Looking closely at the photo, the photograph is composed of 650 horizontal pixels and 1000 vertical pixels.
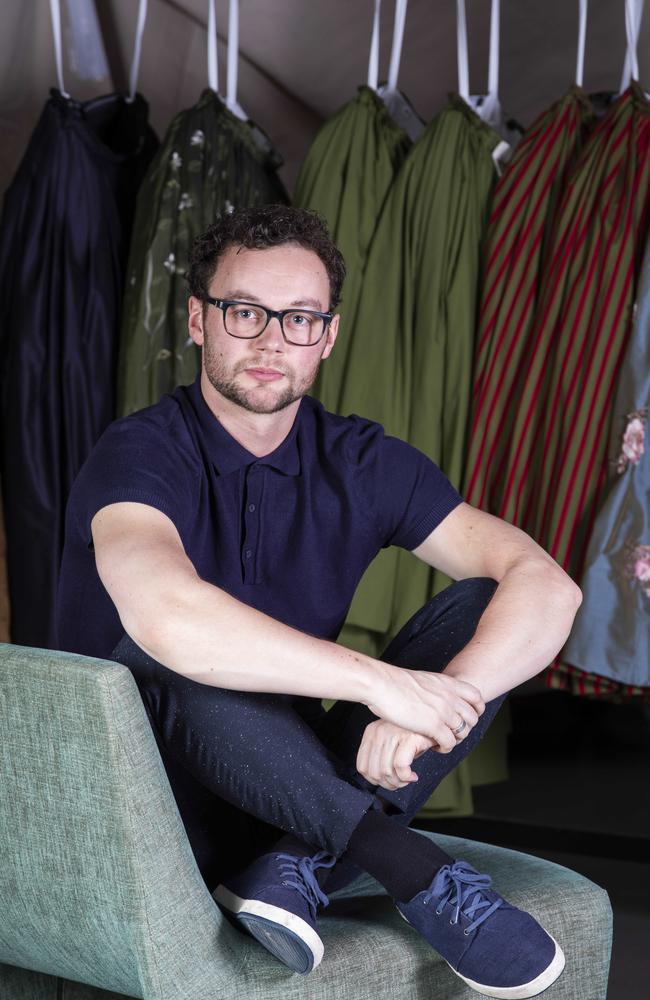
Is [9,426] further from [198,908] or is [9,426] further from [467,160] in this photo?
[198,908]

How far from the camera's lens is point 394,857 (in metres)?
1.15

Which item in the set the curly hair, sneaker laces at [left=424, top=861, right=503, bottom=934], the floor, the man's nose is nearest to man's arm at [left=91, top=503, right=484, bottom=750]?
sneaker laces at [left=424, top=861, right=503, bottom=934]

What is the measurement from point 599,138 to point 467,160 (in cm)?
23

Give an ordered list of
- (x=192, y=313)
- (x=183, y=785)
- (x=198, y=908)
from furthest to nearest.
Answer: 1. (x=192, y=313)
2. (x=183, y=785)
3. (x=198, y=908)

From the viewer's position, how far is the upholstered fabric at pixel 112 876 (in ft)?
3.34

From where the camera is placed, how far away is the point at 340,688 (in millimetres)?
1153

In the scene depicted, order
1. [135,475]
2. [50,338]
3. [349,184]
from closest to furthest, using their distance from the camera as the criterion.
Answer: [135,475], [349,184], [50,338]

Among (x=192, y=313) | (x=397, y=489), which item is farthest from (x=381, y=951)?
(x=192, y=313)

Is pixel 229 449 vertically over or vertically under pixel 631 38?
under

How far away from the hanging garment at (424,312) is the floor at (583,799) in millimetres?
520

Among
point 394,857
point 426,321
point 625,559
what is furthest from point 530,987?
point 426,321

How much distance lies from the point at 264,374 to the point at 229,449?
10 cm

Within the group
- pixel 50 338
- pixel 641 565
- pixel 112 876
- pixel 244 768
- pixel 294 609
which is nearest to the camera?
pixel 112 876

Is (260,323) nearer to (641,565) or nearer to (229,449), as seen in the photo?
(229,449)
